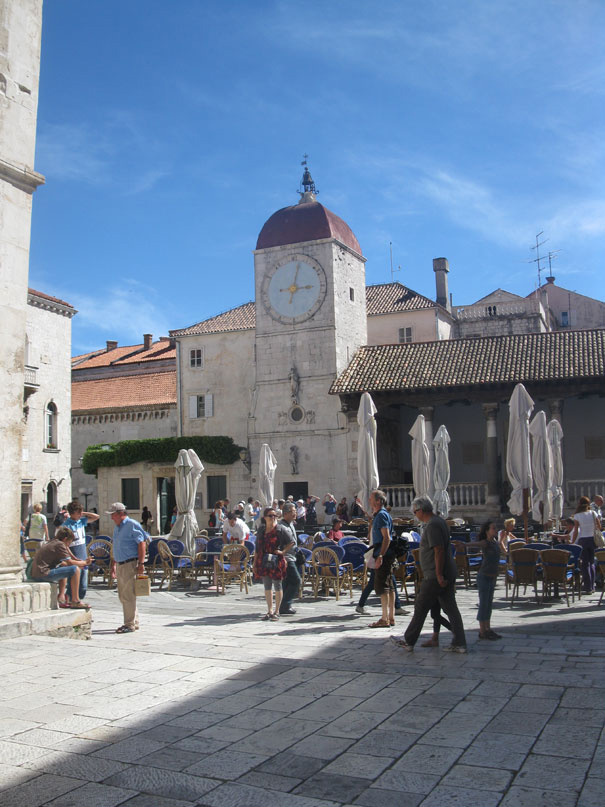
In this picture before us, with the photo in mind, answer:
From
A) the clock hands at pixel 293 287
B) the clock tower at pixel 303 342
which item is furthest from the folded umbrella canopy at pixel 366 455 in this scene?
the clock hands at pixel 293 287

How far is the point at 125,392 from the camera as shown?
39156 millimetres

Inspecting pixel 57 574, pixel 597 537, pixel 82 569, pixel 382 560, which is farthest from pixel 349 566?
pixel 57 574

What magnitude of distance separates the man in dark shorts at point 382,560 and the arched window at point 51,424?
25.4m

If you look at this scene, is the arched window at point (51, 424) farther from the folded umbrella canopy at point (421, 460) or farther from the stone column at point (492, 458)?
the folded umbrella canopy at point (421, 460)

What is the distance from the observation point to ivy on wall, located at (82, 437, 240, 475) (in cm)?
3216

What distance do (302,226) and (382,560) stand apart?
24.2 m

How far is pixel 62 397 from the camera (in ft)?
109

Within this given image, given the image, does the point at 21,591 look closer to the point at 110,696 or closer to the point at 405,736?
the point at 110,696

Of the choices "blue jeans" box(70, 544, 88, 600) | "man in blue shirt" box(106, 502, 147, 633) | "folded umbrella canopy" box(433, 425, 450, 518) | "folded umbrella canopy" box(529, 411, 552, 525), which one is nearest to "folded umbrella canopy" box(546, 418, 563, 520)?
"folded umbrella canopy" box(529, 411, 552, 525)

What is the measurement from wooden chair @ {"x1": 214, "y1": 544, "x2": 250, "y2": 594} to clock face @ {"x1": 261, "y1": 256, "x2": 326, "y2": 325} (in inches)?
709

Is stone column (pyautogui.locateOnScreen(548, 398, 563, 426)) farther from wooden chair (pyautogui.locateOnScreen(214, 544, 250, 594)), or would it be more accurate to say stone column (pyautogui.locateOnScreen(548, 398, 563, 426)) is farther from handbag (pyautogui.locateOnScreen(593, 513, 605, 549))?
wooden chair (pyautogui.locateOnScreen(214, 544, 250, 594))

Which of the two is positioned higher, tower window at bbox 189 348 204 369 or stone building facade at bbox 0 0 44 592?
tower window at bbox 189 348 204 369

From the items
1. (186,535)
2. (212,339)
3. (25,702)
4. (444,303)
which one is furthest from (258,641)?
(444,303)

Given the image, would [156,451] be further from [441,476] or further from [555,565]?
[555,565]
